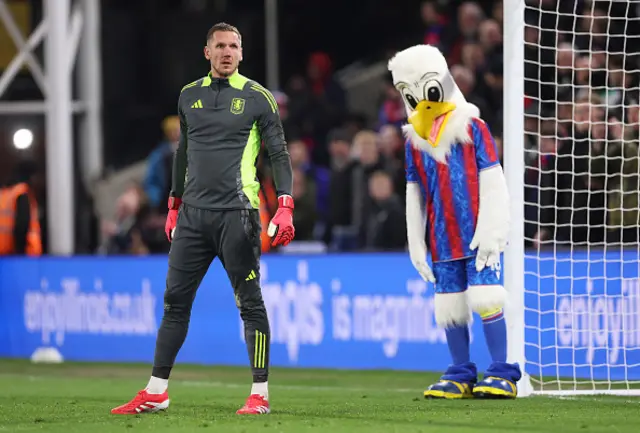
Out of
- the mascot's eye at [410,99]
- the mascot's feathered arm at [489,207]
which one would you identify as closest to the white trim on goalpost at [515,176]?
the mascot's feathered arm at [489,207]

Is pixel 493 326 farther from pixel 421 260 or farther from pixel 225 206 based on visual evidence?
pixel 225 206

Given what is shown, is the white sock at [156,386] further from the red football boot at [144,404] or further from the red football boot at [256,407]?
the red football boot at [256,407]

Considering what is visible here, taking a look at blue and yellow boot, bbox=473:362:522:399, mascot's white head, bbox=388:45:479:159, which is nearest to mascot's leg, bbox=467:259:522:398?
blue and yellow boot, bbox=473:362:522:399

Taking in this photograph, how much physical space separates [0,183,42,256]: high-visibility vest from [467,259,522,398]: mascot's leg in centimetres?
731

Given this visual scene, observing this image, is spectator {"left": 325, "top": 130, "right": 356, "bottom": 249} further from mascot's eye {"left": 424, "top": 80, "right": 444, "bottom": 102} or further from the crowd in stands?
mascot's eye {"left": 424, "top": 80, "right": 444, "bottom": 102}

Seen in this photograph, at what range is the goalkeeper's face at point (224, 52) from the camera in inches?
287

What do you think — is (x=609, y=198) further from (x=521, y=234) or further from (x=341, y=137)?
(x=341, y=137)

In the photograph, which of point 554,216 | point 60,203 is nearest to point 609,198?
point 554,216

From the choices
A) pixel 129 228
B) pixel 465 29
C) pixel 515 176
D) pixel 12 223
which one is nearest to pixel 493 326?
pixel 515 176

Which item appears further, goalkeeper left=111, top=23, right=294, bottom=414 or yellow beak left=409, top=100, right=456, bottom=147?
yellow beak left=409, top=100, right=456, bottom=147

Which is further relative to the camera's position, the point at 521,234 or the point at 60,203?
the point at 60,203

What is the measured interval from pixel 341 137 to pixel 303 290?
2.82 metres

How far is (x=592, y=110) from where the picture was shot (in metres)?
10.7

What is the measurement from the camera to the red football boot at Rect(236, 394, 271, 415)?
719 cm
